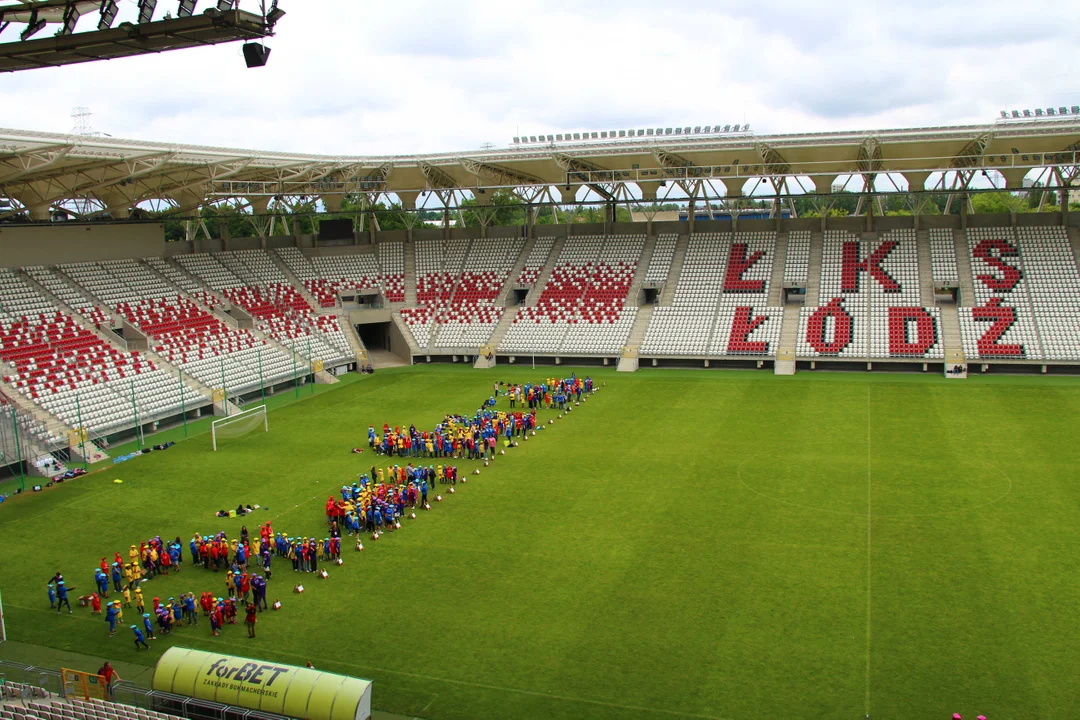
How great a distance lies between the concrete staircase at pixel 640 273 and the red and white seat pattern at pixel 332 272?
14.6 meters

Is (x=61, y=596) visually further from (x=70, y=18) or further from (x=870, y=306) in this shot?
(x=870, y=306)

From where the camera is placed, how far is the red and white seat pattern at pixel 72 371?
1155 inches

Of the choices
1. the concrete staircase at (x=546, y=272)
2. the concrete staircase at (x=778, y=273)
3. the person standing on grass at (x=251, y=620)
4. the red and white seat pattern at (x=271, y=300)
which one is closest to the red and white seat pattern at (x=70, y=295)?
the red and white seat pattern at (x=271, y=300)

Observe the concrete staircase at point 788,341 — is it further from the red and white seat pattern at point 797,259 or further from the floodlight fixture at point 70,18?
the floodlight fixture at point 70,18

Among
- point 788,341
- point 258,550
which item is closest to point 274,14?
point 258,550

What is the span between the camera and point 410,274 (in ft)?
167

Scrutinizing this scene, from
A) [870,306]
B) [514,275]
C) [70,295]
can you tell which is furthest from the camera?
[514,275]

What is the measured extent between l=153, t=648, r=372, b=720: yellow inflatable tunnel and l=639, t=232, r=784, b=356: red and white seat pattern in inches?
1210

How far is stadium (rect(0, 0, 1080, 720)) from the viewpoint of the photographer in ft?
43.7

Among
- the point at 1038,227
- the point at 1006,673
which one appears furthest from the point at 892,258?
the point at 1006,673

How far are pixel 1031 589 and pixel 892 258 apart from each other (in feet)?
100

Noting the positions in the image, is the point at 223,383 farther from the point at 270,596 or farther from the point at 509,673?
the point at 509,673

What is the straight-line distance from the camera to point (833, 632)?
1444cm

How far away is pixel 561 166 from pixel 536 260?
786 cm
